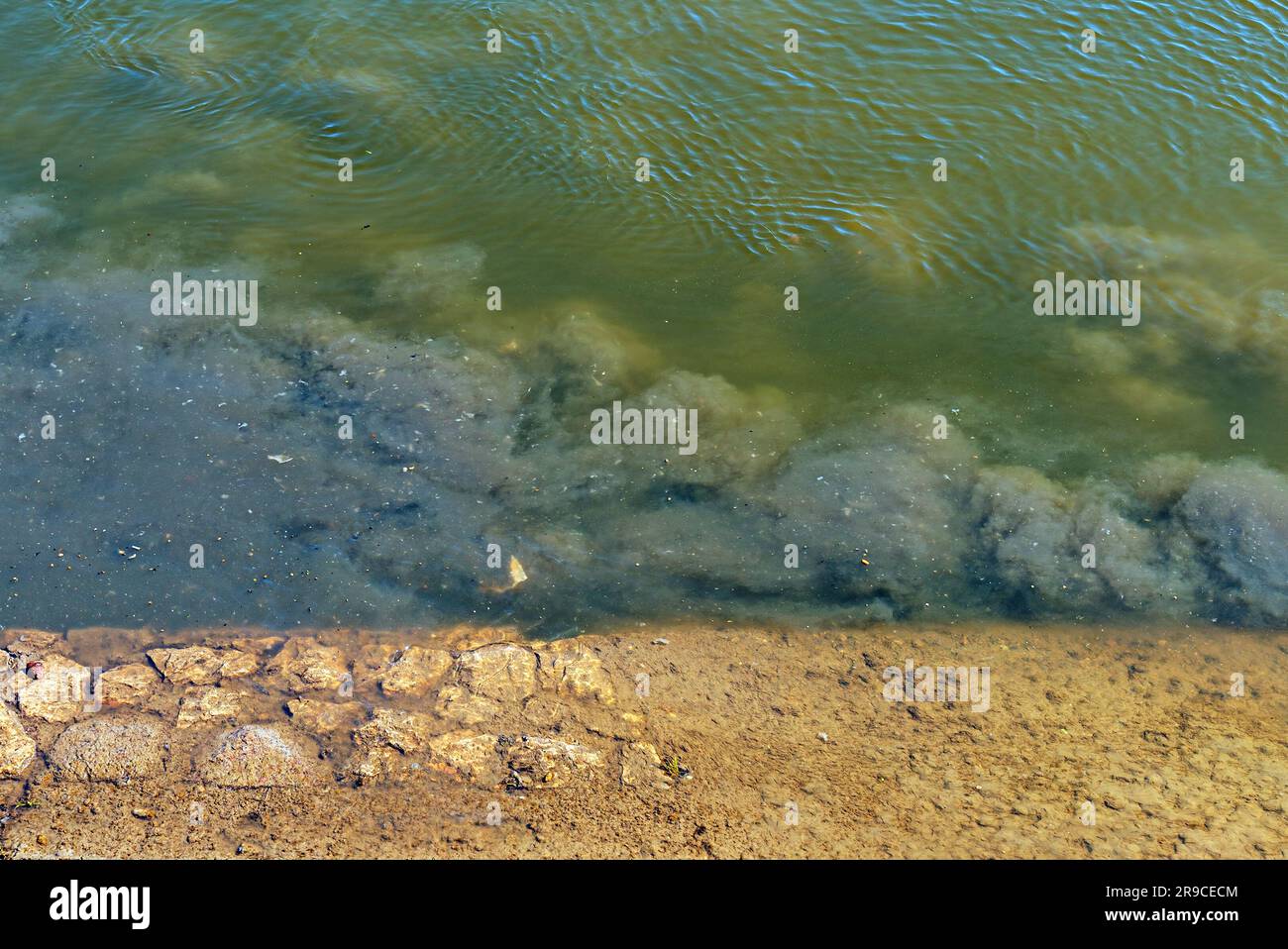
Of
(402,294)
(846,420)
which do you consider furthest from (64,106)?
(846,420)

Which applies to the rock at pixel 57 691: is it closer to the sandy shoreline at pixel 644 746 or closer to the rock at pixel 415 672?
the sandy shoreline at pixel 644 746

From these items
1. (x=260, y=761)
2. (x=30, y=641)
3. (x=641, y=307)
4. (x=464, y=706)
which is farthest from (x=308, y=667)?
(x=641, y=307)

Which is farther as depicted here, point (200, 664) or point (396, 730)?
point (200, 664)

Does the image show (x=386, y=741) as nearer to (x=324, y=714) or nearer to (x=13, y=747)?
(x=324, y=714)

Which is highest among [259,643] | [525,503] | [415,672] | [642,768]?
[525,503]

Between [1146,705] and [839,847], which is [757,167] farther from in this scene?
[839,847]

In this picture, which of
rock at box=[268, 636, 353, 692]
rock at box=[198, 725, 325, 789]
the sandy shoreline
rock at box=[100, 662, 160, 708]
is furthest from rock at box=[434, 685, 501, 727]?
rock at box=[100, 662, 160, 708]
